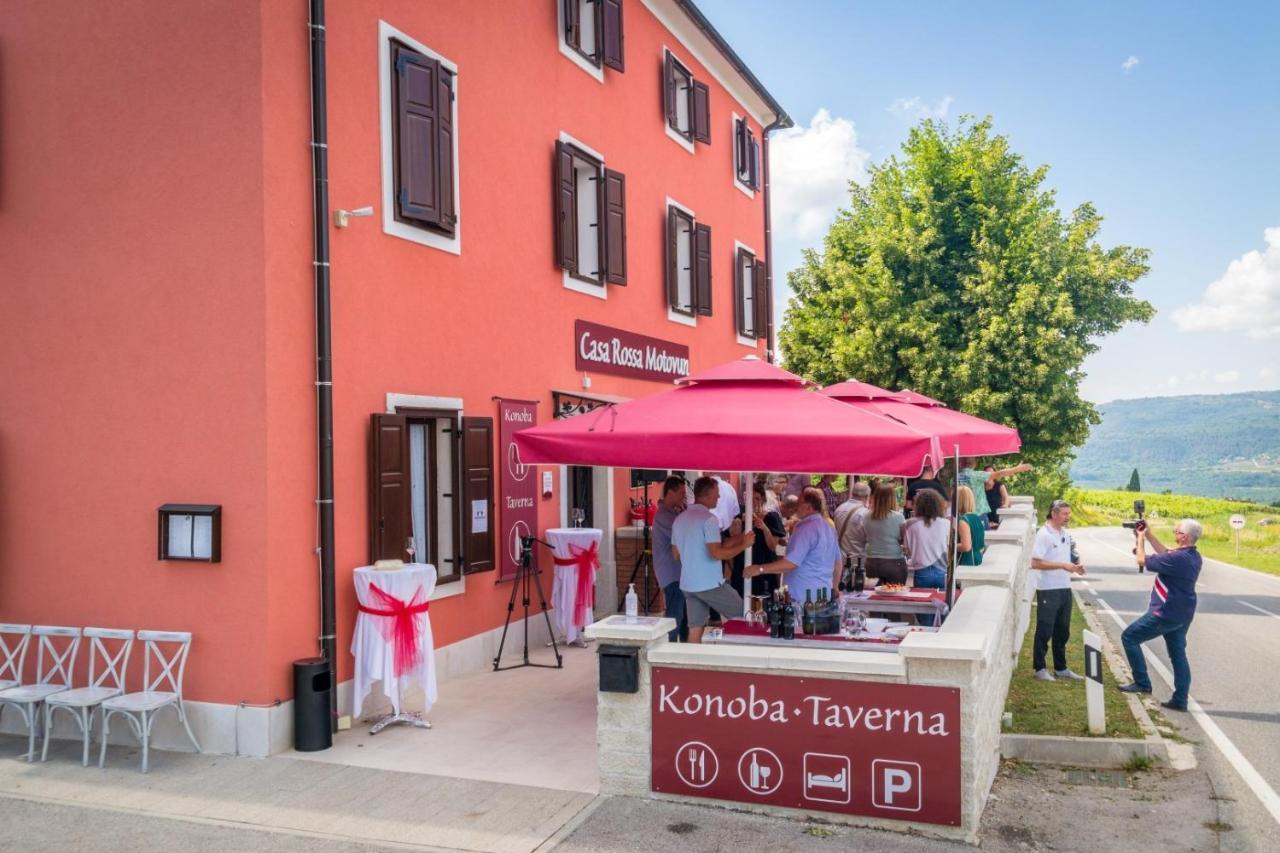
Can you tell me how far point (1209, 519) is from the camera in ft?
197

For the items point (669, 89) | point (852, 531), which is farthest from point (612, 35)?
point (852, 531)

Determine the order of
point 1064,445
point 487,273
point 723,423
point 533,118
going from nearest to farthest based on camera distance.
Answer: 1. point 723,423
2. point 487,273
3. point 533,118
4. point 1064,445

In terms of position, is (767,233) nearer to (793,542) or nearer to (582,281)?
(582,281)

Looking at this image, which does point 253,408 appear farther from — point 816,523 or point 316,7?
point 816,523

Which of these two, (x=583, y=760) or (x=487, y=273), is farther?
A: (x=487, y=273)

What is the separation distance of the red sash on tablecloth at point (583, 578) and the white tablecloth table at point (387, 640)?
2.89 meters

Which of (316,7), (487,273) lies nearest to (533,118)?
(487,273)

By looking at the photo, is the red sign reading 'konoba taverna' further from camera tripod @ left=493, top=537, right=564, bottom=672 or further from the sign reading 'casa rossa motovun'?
the sign reading 'casa rossa motovun'

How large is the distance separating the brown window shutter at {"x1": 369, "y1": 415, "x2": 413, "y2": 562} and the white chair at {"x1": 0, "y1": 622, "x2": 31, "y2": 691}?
2614 mm

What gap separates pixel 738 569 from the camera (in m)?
11.4

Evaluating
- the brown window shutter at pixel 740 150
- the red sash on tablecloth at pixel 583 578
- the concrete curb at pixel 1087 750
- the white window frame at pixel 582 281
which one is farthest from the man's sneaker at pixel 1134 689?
the brown window shutter at pixel 740 150

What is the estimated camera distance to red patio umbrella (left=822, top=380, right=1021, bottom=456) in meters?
9.62

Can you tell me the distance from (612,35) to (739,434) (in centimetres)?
904

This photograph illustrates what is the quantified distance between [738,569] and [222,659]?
554cm
